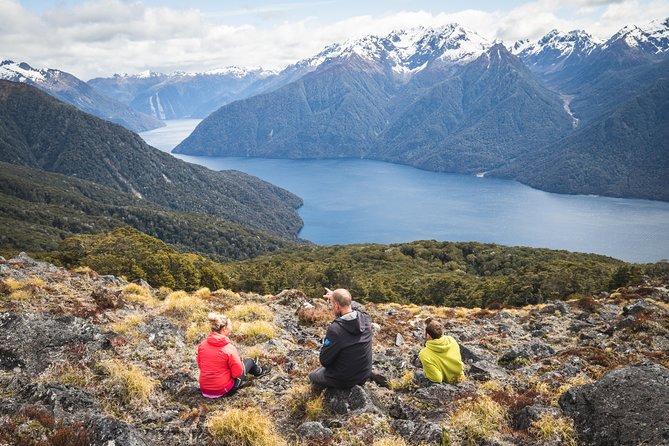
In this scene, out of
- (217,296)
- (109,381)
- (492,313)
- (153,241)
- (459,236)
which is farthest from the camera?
(459,236)

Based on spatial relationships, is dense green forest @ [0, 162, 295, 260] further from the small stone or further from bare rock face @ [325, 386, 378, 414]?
the small stone

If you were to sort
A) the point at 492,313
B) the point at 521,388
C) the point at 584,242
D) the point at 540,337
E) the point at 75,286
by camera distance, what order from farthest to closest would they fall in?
the point at 584,242 → the point at 492,313 → the point at 75,286 → the point at 540,337 → the point at 521,388

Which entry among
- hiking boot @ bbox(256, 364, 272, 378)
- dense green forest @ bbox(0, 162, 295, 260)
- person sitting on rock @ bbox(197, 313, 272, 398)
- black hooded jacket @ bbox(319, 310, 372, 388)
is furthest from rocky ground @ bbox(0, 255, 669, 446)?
dense green forest @ bbox(0, 162, 295, 260)

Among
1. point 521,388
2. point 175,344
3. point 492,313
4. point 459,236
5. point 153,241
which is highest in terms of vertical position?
point 521,388

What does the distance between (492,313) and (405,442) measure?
16963mm

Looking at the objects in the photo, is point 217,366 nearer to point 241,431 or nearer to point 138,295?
point 241,431

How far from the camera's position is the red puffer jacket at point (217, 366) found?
856 centimetres

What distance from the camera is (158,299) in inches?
749

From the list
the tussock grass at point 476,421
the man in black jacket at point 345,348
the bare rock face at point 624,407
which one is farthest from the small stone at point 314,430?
the bare rock face at point 624,407

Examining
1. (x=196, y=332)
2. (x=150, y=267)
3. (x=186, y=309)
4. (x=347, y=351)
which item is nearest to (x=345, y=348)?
(x=347, y=351)

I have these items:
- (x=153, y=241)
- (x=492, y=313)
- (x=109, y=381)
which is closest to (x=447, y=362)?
(x=109, y=381)

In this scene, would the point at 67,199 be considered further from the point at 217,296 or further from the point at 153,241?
the point at 217,296

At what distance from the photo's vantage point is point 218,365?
859cm

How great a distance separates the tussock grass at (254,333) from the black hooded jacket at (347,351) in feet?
16.9
